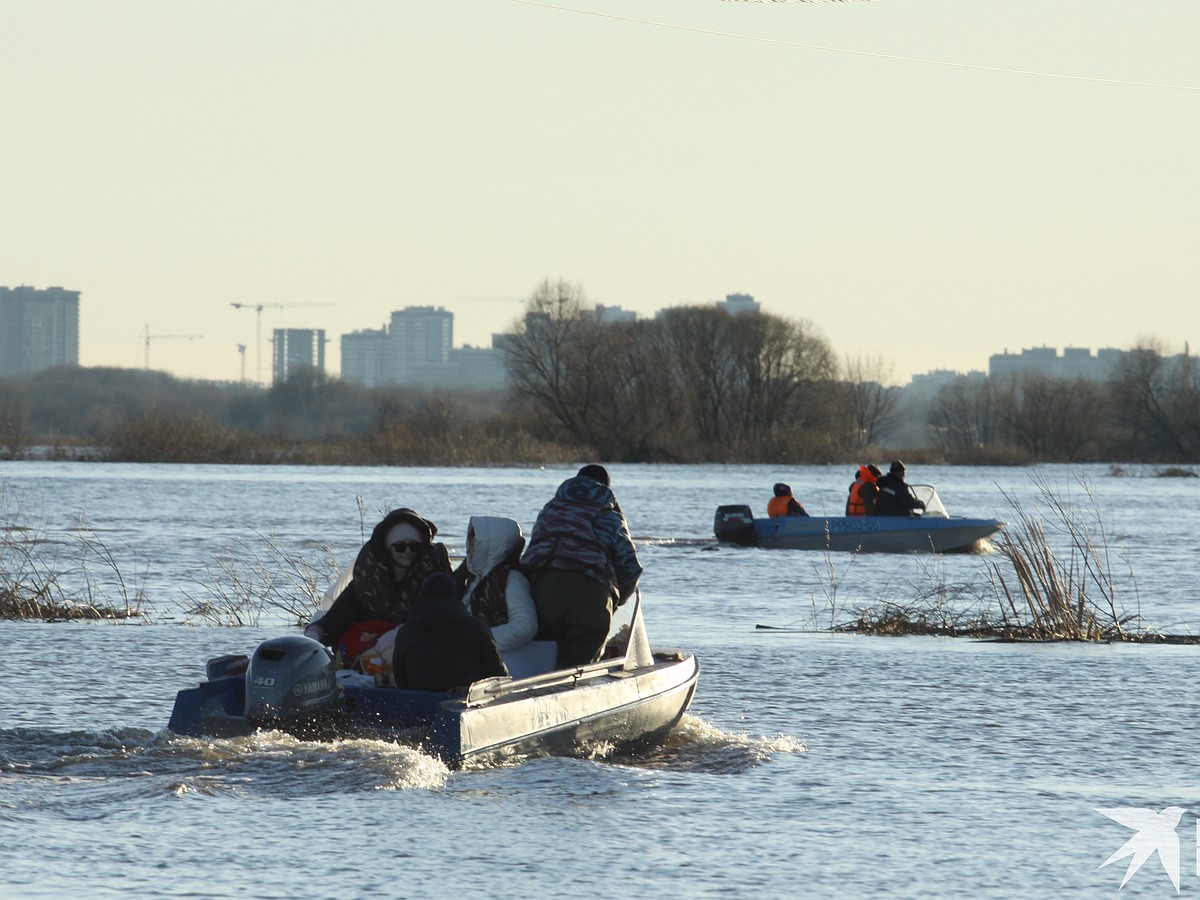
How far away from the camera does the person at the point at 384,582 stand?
10586mm

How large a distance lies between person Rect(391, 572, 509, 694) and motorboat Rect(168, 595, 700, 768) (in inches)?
5.4

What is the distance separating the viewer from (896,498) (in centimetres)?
2973

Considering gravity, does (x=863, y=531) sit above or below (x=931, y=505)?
below

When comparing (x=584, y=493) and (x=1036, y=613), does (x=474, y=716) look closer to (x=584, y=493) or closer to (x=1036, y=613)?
(x=584, y=493)

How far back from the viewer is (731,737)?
37.8ft

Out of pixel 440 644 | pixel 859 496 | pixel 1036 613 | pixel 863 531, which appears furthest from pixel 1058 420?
pixel 440 644

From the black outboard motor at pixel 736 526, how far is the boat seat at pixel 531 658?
1885 centimetres

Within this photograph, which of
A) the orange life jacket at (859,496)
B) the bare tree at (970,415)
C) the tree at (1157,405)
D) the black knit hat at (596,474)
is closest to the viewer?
the black knit hat at (596,474)

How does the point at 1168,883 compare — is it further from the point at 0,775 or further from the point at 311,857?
the point at 0,775

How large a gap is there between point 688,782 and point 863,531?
20120 millimetres

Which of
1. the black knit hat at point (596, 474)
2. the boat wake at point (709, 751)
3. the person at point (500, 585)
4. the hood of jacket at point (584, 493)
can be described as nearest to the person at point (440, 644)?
the person at point (500, 585)

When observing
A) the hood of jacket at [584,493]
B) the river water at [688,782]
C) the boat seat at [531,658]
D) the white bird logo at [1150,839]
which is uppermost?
the hood of jacket at [584,493]

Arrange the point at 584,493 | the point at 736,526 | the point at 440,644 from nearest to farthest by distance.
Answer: the point at 440,644 < the point at 584,493 < the point at 736,526

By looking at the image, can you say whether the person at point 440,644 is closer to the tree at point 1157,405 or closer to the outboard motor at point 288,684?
the outboard motor at point 288,684
